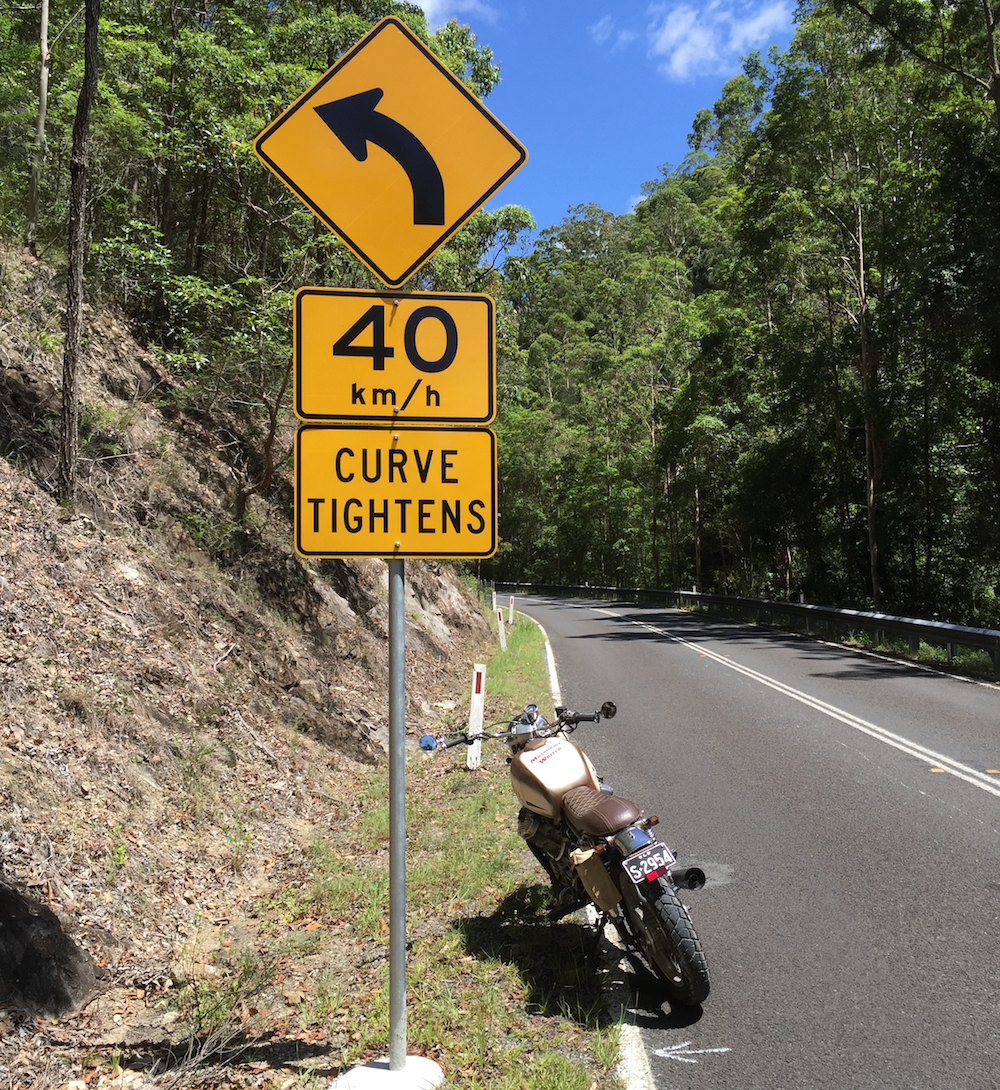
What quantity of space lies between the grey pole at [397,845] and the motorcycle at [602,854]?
0.95m

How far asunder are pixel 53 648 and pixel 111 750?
36.0 inches

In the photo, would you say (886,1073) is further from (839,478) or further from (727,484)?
(727,484)

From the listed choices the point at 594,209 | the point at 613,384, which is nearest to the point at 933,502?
the point at 613,384

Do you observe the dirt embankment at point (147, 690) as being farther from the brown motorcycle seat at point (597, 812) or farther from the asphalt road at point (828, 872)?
the asphalt road at point (828, 872)

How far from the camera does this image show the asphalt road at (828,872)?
3773mm

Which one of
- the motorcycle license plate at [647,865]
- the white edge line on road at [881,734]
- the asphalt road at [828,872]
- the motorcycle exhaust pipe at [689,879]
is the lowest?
the asphalt road at [828,872]

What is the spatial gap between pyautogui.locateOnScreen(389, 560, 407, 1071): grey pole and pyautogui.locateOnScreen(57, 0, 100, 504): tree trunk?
228 inches

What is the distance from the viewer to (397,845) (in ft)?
10.9

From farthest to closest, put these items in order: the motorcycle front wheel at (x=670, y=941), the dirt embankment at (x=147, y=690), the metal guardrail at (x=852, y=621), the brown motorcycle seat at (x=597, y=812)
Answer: the metal guardrail at (x=852, y=621) → the dirt embankment at (x=147, y=690) → the brown motorcycle seat at (x=597, y=812) → the motorcycle front wheel at (x=670, y=941)

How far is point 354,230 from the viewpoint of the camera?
3.47 metres

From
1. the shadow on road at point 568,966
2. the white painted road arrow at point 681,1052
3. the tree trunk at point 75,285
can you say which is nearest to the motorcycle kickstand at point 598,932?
the shadow on road at point 568,966

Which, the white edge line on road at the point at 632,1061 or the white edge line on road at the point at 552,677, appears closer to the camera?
the white edge line on road at the point at 632,1061

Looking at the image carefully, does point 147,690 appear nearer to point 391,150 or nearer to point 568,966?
point 568,966

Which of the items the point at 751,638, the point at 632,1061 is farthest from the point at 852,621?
the point at 632,1061
